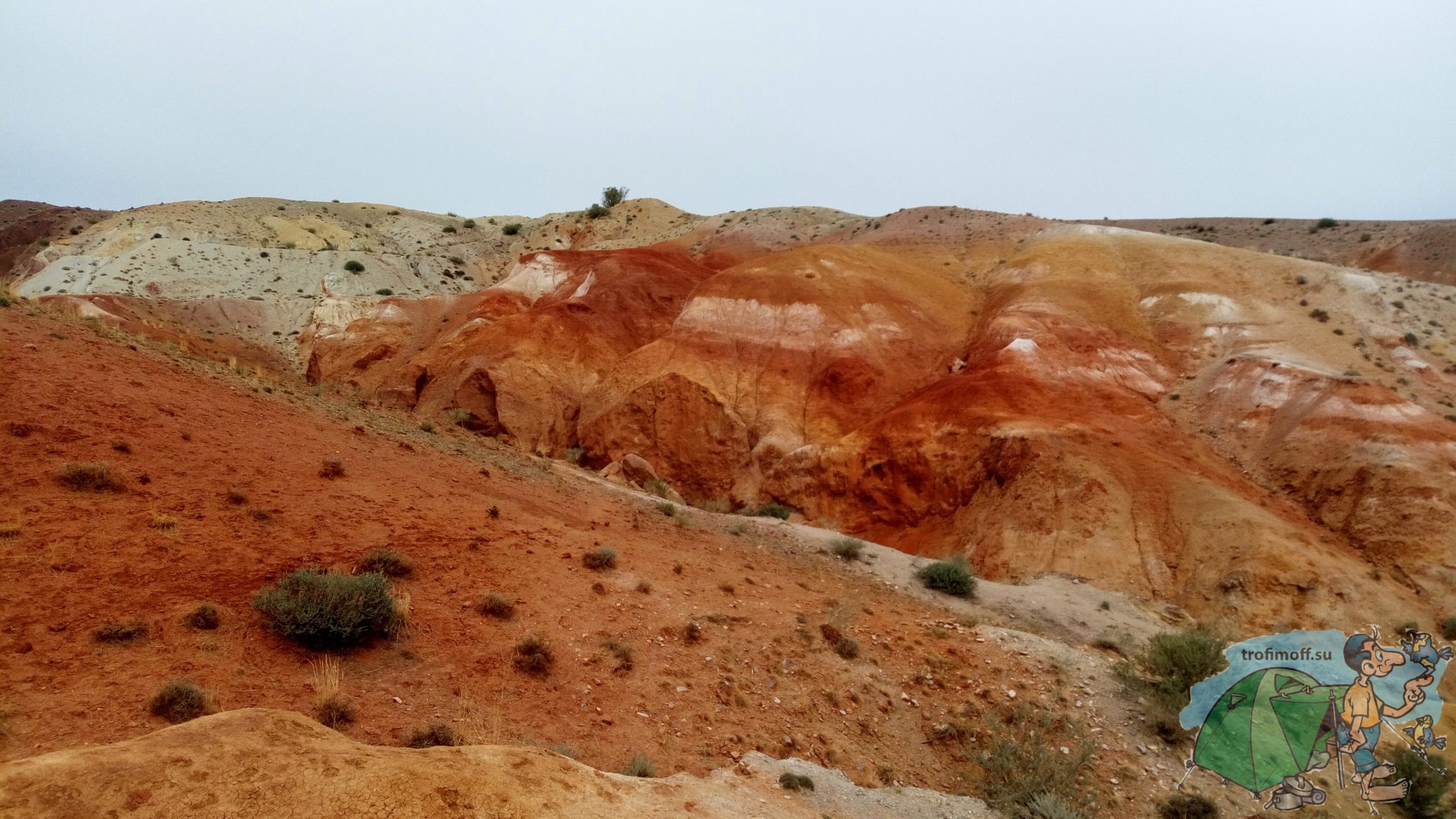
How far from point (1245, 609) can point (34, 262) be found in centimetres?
6430

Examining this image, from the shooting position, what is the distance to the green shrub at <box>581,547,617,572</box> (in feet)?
39.0

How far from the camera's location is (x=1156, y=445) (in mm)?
24641

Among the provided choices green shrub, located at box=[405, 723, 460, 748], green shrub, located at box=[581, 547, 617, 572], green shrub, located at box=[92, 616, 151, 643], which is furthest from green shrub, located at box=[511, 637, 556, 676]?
green shrub, located at box=[92, 616, 151, 643]

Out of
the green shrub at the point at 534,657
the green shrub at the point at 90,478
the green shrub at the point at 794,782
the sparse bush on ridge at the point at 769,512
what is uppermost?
the green shrub at the point at 90,478

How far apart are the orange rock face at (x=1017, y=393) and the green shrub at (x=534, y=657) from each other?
56.3ft

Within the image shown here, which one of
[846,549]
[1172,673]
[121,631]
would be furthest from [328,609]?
[846,549]

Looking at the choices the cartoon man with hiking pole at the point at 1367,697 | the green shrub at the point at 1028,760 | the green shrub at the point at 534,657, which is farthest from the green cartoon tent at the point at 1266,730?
the green shrub at the point at 534,657

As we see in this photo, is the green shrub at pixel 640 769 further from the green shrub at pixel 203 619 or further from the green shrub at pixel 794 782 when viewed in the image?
the green shrub at pixel 203 619

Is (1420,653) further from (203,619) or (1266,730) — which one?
(203,619)

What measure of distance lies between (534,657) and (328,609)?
2366 mm

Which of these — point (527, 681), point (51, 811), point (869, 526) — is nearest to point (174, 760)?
point (51, 811)

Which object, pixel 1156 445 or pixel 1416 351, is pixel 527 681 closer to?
pixel 1156 445

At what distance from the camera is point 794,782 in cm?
745

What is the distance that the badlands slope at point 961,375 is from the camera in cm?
2066
